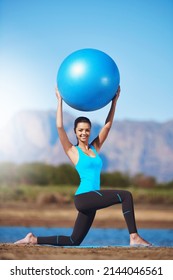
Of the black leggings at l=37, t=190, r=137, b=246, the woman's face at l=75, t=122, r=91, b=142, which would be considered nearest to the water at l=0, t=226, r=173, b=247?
the black leggings at l=37, t=190, r=137, b=246

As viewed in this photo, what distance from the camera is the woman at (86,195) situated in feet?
14.7

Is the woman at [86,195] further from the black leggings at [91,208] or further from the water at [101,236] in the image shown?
the water at [101,236]

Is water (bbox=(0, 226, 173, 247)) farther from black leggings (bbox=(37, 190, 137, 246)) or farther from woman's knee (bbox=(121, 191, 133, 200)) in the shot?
woman's knee (bbox=(121, 191, 133, 200))

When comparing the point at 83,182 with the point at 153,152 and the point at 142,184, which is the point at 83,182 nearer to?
the point at 142,184

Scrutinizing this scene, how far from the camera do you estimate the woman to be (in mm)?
4469

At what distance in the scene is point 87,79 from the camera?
469cm

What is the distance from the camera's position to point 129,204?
14.6 ft

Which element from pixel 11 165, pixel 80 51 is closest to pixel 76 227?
pixel 80 51

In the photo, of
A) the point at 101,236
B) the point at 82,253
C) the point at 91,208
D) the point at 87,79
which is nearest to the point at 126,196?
the point at 91,208

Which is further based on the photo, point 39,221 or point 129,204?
point 39,221

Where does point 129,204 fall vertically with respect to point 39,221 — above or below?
below

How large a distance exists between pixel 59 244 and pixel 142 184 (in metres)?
17.4

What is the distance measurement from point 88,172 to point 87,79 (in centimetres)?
74

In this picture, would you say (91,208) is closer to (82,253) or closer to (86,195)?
(86,195)
